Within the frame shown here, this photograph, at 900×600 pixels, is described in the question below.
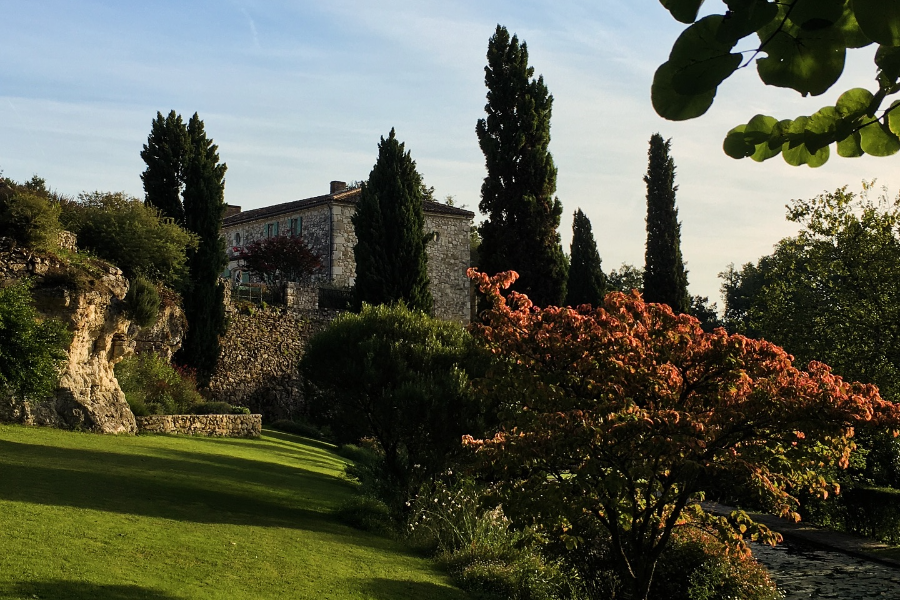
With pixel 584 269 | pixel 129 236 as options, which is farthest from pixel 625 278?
pixel 129 236

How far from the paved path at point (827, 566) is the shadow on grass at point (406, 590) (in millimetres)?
5712

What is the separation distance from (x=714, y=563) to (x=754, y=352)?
3689mm

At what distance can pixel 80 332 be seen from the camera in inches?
705

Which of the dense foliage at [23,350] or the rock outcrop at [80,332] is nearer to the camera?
the dense foliage at [23,350]

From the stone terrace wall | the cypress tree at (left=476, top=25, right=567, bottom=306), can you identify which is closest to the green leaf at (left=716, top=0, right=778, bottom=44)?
the cypress tree at (left=476, top=25, right=567, bottom=306)

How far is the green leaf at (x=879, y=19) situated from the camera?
5.01 feet

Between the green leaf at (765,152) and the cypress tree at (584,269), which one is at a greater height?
the cypress tree at (584,269)

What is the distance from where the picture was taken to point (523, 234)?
29.7 meters

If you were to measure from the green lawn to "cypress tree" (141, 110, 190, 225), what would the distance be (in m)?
13.1

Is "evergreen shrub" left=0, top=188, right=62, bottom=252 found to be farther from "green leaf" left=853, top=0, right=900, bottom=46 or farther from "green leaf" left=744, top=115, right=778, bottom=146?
"green leaf" left=853, top=0, right=900, bottom=46

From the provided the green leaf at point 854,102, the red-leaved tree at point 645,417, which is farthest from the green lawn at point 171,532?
the green leaf at point 854,102

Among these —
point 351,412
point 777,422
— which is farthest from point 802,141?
point 351,412

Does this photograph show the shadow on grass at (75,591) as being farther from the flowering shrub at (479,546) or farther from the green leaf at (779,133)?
the green leaf at (779,133)

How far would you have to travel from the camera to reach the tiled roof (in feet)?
135
